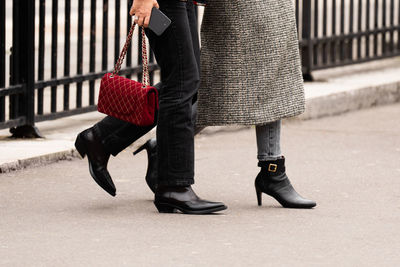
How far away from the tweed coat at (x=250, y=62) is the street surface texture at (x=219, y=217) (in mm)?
436

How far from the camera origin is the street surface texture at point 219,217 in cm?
396

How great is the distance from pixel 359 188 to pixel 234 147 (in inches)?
57.4

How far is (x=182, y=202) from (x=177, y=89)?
471 mm

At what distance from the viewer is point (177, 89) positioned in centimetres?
462

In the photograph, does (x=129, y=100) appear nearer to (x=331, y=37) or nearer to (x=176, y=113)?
(x=176, y=113)

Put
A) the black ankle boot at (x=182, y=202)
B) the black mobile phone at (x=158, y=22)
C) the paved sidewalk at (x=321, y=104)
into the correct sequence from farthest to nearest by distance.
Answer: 1. the paved sidewalk at (x=321, y=104)
2. the black ankle boot at (x=182, y=202)
3. the black mobile phone at (x=158, y=22)

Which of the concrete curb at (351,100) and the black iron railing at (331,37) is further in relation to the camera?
the black iron railing at (331,37)

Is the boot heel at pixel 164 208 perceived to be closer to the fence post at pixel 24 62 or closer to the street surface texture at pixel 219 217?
the street surface texture at pixel 219 217

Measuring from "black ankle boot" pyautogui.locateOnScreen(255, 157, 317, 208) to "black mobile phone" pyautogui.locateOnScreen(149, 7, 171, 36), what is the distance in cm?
80

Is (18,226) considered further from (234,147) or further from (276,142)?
(234,147)

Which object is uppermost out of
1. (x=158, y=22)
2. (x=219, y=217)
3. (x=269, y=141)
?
(x=158, y=22)

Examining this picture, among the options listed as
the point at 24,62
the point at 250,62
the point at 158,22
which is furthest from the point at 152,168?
the point at 24,62

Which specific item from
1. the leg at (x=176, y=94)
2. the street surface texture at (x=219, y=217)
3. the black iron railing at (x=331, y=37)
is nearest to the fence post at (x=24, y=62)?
the street surface texture at (x=219, y=217)

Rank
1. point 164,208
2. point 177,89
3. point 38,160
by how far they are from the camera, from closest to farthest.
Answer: point 177,89 → point 164,208 → point 38,160
